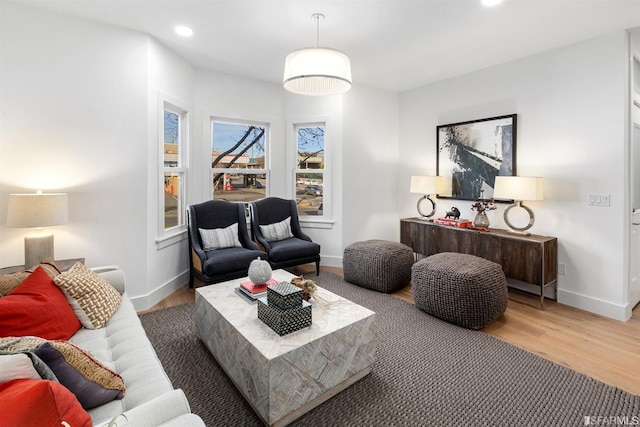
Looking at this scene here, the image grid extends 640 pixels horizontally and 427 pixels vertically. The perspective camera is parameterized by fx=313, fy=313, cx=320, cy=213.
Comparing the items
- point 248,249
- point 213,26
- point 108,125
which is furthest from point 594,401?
point 108,125

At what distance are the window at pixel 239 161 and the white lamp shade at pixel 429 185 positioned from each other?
2.24 meters

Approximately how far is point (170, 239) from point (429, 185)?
3461mm

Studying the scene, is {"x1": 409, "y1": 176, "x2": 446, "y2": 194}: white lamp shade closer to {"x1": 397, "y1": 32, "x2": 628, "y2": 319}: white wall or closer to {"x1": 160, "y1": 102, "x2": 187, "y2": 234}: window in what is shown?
{"x1": 397, "y1": 32, "x2": 628, "y2": 319}: white wall

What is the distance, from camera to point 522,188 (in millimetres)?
3352

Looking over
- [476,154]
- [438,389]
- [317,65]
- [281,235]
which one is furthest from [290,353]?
[476,154]

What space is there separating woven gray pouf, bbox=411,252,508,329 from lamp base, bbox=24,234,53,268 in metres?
3.29

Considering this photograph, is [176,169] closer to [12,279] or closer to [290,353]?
[12,279]

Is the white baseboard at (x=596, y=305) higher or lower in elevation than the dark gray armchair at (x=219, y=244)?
lower

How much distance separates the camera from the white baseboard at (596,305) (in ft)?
9.94

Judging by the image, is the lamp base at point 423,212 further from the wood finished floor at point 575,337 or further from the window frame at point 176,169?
the window frame at point 176,169

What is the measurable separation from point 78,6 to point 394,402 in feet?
12.9

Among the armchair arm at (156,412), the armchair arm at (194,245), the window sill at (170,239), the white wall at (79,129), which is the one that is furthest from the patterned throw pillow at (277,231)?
the armchair arm at (156,412)

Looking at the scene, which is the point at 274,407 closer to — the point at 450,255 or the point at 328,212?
the point at 450,255

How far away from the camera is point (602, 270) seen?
10.3 ft
